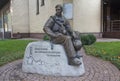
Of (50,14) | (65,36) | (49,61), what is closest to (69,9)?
(50,14)

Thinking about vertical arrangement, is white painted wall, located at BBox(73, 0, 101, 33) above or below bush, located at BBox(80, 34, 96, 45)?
above

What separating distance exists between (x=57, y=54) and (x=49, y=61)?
0.30 meters

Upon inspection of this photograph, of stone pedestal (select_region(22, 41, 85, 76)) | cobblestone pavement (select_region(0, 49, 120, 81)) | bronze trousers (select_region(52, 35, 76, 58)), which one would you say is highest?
bronze trousers (select_region(52, 35, 76, 58))

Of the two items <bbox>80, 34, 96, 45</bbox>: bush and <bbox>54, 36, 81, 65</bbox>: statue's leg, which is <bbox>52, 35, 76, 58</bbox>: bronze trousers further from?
<bbox>80, 34, 96, 45</bbox>: bush

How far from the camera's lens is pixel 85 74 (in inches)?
273

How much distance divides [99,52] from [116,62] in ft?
5.45

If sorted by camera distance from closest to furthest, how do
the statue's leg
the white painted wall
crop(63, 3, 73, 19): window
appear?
the statue's leg
the white painted wall
crop(63, 3, 73, 19): window

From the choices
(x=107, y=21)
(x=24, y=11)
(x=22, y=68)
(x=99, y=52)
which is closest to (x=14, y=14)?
(x=24, y=11)

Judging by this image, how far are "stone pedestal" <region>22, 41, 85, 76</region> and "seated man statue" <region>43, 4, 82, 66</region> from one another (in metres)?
0.17

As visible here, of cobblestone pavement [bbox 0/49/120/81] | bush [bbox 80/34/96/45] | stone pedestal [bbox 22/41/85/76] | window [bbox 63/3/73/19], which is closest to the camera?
cobblestone pavement [bbox 0/49/120/81]

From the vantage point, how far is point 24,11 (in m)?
23.7

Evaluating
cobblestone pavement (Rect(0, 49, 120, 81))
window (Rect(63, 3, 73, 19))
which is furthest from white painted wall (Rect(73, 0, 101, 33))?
cobblestone pavement (Rect(0, 49, 120, 81))

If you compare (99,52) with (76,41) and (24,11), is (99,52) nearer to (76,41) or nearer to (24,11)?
(76,41)

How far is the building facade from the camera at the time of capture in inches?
715
